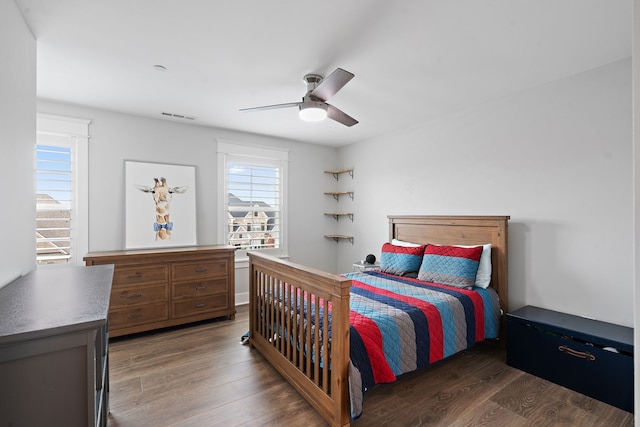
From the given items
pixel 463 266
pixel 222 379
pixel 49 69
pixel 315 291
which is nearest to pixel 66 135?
pixel 49 69

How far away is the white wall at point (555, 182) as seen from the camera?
242 cm

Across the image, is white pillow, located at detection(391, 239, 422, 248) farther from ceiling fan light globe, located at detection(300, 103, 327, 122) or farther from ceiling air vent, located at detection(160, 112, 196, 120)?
ceiling air vent, located at detection(160, 112, 196, 120)

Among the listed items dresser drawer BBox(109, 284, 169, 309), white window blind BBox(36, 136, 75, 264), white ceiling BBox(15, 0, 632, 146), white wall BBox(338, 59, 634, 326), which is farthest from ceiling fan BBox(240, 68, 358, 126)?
white window blind BBox(36, 136, 75, 264)

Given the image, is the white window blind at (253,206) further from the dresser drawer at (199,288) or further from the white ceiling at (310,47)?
the white ceiling at (310,47)

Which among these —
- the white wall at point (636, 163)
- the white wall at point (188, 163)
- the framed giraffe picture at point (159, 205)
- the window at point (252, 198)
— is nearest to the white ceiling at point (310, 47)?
the white wall at point (188, 163)

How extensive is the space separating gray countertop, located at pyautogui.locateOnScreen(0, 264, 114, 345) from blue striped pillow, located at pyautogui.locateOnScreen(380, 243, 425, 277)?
2.75m

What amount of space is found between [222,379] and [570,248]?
3.18 metres

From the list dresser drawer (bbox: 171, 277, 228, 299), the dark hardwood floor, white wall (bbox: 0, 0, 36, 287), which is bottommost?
the dark hardwood floor

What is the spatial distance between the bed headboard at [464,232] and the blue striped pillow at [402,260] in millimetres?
295

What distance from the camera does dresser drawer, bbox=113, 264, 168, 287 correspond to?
3.19 metres

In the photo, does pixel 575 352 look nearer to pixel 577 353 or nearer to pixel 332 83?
pixel 577 353

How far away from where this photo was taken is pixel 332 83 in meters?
2.15

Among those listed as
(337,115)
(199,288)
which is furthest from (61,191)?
(337,115)

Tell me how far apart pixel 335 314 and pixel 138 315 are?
2561 millimetres
